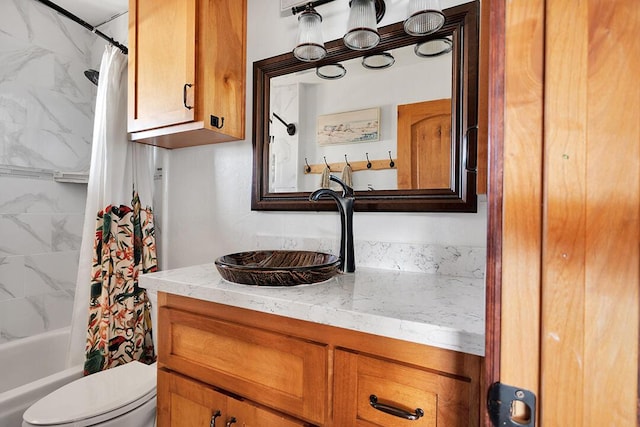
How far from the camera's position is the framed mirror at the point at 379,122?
113 cm

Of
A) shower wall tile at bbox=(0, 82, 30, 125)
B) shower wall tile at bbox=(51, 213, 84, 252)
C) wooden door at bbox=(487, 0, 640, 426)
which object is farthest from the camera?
shower wall tile at bbox=(51, 213, 84, 252)

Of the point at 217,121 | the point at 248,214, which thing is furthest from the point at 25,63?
the point at 248,214

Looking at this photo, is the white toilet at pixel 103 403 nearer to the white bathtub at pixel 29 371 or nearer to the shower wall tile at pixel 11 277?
the white bathtub at pixel 29 371

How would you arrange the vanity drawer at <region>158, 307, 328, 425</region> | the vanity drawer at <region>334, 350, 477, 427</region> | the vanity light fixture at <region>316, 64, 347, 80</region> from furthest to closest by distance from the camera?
the vanity light fixture at <region>316, 64, 347, 80</region>, the vanity drawer at <region>158, 307, 328, 425</region>, the vanity drawer at <region>334, 350, 477, 427</region>

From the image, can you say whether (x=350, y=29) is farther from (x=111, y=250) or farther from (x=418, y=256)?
(x=111, y=250)

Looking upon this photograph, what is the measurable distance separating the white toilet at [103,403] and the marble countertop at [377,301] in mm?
509

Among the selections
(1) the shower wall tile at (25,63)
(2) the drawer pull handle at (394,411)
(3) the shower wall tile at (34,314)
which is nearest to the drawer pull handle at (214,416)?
(2) the drawer pull handle at (394,411)

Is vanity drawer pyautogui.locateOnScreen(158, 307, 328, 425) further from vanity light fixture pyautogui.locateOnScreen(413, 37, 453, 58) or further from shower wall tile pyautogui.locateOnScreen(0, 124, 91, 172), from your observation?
shower wall tile pyautogui.locateOnScreen(0, 124, 91, 172)

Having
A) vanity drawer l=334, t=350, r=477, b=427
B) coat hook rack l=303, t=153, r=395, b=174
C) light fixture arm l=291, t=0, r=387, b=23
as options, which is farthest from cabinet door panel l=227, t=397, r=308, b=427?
light fixture arm l=291, t=0, r=387, b=23

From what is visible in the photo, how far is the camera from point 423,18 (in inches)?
44.1

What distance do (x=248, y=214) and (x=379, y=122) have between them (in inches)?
29.3

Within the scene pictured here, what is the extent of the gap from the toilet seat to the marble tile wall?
99cm

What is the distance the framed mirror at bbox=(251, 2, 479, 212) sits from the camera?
3.69 ft

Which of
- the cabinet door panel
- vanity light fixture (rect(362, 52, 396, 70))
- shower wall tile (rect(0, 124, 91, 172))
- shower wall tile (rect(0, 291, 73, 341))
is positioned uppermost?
vanity light fixture (rect(362, 52, 396, 70))
